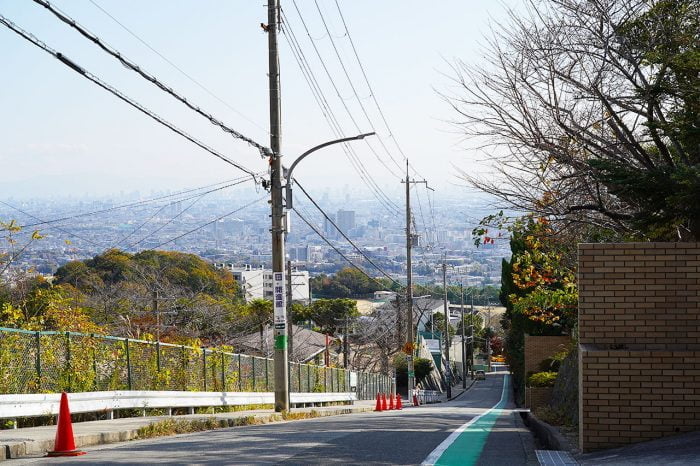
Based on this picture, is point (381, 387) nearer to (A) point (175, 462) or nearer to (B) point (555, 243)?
(B) point (555, 243)

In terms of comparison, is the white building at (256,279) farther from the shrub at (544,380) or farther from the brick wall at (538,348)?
the shrub at (544,380)

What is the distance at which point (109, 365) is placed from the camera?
18.7m

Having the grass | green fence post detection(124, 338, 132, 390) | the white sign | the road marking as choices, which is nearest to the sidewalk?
the grass

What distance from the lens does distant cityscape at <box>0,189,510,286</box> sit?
35.9 metres

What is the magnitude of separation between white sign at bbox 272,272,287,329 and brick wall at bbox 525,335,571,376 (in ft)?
60.4

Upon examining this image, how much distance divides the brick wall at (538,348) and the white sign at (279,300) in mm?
18411

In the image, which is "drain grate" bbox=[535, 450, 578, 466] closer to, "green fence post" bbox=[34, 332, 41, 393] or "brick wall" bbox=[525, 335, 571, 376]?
"green fence post" bbox=[34, 332, 41, 393]

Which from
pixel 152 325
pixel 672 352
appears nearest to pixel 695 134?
pixel 672 352

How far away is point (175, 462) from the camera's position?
32.6ft

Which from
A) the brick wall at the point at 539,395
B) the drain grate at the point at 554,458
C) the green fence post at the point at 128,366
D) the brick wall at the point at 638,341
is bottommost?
the brick wall at the point at 539,395

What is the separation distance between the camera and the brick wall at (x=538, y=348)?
38875 millimetres

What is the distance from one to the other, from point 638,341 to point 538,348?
29412mm

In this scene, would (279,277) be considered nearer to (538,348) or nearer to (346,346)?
(538,348)

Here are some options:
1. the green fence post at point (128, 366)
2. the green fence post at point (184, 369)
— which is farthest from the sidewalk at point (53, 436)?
the green fence post at point (184, 369)
